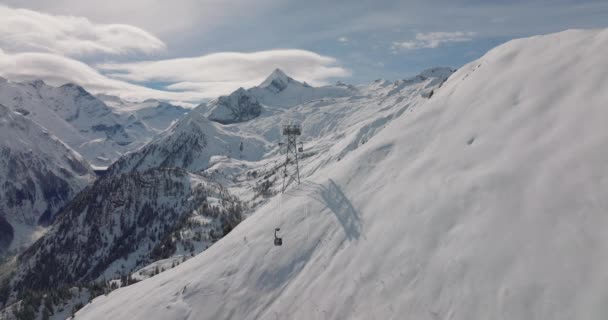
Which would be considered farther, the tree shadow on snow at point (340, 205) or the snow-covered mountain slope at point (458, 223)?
the tree shadow on snow at point (340, 205)

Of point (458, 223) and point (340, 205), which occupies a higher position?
point (458, 223)

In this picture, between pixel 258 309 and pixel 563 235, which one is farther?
pixel 258 309

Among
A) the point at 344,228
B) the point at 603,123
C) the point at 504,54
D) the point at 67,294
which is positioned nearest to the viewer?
the point at 603,123

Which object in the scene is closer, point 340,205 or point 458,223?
point 458,223

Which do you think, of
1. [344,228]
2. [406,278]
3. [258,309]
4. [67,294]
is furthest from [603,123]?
[67,294]

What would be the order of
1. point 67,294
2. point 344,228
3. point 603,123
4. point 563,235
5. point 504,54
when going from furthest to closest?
1. point 67,294
2. point 504,54
3. point 344,228
4. point 603,123
5. point 563,235

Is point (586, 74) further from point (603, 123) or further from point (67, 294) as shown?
point (67, 294)

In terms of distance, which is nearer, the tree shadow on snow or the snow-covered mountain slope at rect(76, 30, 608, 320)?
the snow-covered mountain slope at rect(76, 30, 608, 320)

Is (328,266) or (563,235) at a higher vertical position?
(563,235)
